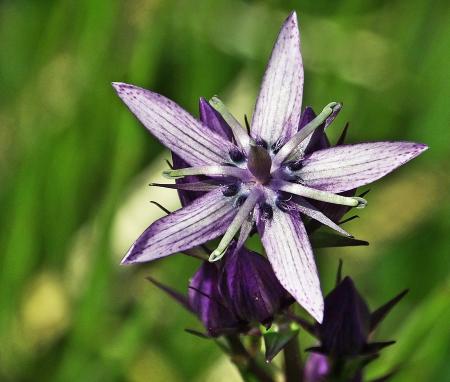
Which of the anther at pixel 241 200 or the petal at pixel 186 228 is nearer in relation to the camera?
the petal at pixel 186 228

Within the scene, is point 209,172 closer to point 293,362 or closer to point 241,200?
point 241,200

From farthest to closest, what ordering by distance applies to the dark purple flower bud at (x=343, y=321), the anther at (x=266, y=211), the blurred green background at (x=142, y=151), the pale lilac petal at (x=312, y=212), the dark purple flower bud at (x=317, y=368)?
the blurred green background at (x=142, y=151)
the dark purple flower bud at (x=317, y=368)
the dark purple flower bud at (x=343, y=321)
the anther at (x=266, y=211)
the pale lilac petal at (x=312, y=212)

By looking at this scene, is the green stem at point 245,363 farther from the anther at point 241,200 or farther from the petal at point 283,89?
the petal at point 283,89

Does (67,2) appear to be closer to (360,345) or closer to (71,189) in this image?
(71,189)

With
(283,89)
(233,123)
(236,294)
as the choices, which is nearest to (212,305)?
(236,294)

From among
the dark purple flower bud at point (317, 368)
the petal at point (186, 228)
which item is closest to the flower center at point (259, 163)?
the petal at point (186, 228)

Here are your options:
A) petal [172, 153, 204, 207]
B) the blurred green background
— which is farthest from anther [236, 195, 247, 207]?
the blurred green background
